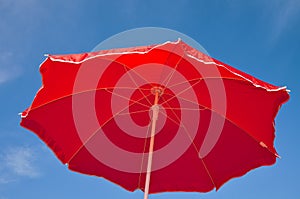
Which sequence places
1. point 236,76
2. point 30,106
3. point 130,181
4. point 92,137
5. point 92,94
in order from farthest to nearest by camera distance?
point 130,181 → point 92,137 → point 92,94 → point 30,106 → point 236,76

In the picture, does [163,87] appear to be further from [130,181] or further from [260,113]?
[130,181]

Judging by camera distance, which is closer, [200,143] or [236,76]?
[236,76]

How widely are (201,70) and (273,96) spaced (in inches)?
30.4

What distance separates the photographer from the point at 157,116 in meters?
4.12

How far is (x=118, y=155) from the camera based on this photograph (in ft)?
15.6

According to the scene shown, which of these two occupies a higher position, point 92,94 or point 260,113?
point 92,94

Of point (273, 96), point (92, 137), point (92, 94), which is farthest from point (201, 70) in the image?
point (92, 137)

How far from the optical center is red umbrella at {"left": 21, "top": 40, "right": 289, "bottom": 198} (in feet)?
11.7

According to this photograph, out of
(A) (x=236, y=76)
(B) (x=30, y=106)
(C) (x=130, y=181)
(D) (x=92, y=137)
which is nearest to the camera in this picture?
(A) (x=236, y=76)

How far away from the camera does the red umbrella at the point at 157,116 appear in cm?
357

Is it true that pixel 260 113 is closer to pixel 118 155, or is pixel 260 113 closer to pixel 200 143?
pixel 200 143

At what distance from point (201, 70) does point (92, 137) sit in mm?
1714

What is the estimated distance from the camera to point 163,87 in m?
4.24

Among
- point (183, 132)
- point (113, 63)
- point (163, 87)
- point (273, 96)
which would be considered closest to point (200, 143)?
point (183, 132)
